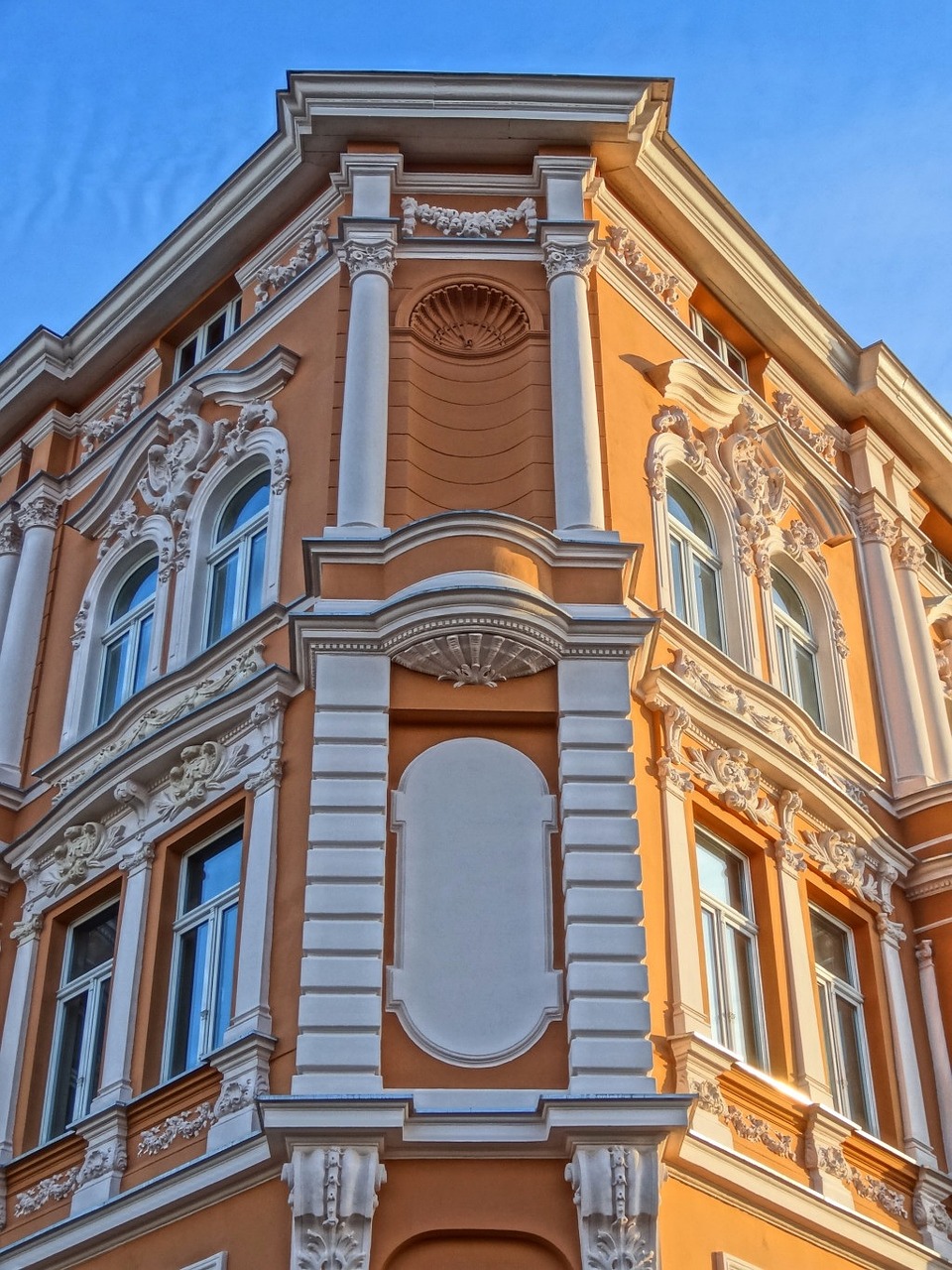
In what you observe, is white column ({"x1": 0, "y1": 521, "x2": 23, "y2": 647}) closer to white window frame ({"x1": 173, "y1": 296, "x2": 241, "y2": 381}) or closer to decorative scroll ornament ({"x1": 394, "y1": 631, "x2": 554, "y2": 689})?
white window frame ({"x1": 173, "y1": 296, "x2": 241, "y2": 381})

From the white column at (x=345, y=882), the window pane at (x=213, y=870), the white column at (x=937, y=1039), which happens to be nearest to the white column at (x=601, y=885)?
the white column at (x=345, y=882)

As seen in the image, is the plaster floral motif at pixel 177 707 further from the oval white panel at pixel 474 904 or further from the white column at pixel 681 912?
the white column at pixel 681 912

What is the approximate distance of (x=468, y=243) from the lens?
18047 mm

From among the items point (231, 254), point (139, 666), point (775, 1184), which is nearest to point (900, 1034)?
point (775, 1184)

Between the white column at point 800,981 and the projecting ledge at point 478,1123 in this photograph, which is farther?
the white column at point 800,981

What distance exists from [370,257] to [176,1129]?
833cm

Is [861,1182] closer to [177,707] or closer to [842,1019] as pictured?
[842,1019]

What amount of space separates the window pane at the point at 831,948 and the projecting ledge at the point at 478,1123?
5.00 metres

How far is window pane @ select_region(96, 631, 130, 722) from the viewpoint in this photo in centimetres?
1871

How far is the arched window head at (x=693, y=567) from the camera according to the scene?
17.8 m

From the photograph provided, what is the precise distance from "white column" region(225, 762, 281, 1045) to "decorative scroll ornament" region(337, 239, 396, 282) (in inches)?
207

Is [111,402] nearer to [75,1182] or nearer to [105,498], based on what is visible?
[105,498]

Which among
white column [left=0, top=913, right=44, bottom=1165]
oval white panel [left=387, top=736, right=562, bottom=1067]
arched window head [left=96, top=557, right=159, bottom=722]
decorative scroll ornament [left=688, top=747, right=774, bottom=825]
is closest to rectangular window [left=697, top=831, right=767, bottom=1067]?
decorative scroll ornament [left=688, top=747, right=774, bottom=825]

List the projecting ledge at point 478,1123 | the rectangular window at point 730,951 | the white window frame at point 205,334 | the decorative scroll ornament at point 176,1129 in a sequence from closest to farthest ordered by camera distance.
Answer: the projecting ledge at point 478,1123 < the decorative scroll ornament at point 176,1129 < the rectangular window at point 730,951 < the white window frame at point 205,334
